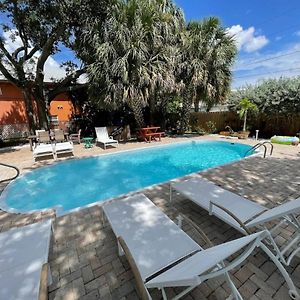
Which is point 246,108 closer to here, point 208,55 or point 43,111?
point 208,55

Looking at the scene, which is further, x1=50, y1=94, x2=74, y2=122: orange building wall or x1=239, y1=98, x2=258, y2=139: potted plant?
x1=50, y1=94, x2=74, y2=122: orange building wall

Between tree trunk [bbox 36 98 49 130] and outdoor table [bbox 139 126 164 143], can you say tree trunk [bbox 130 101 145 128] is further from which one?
tree trunk [bbox 36 98 49 130]

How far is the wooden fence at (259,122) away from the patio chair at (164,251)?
42.1 ft

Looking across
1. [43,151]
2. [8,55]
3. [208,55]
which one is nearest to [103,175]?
[43,151]

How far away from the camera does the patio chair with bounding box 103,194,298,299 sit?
4.84ft

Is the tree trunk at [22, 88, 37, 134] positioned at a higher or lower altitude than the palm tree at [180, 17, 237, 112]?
lower

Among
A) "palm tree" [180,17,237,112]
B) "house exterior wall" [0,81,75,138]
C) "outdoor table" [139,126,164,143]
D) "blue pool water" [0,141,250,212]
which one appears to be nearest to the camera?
"blue pool water" [0,141,250,212]

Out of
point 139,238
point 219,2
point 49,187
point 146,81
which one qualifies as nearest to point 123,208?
point 139,238

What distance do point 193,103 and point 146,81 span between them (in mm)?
4508

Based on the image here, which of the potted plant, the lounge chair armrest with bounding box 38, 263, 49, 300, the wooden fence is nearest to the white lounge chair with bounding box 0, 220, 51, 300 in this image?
the lounge chair armrest with bounding box 38, 263, 49, 300

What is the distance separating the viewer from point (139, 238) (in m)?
2.58

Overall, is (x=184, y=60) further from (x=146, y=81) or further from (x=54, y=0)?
(x=54, y=0)

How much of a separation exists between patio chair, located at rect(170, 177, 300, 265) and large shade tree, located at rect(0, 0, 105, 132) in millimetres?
11119

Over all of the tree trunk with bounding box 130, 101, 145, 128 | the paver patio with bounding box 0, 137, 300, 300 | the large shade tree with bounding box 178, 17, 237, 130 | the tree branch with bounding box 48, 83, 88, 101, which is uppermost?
the large shade tree with bounding box 178, 17, 237, 130
